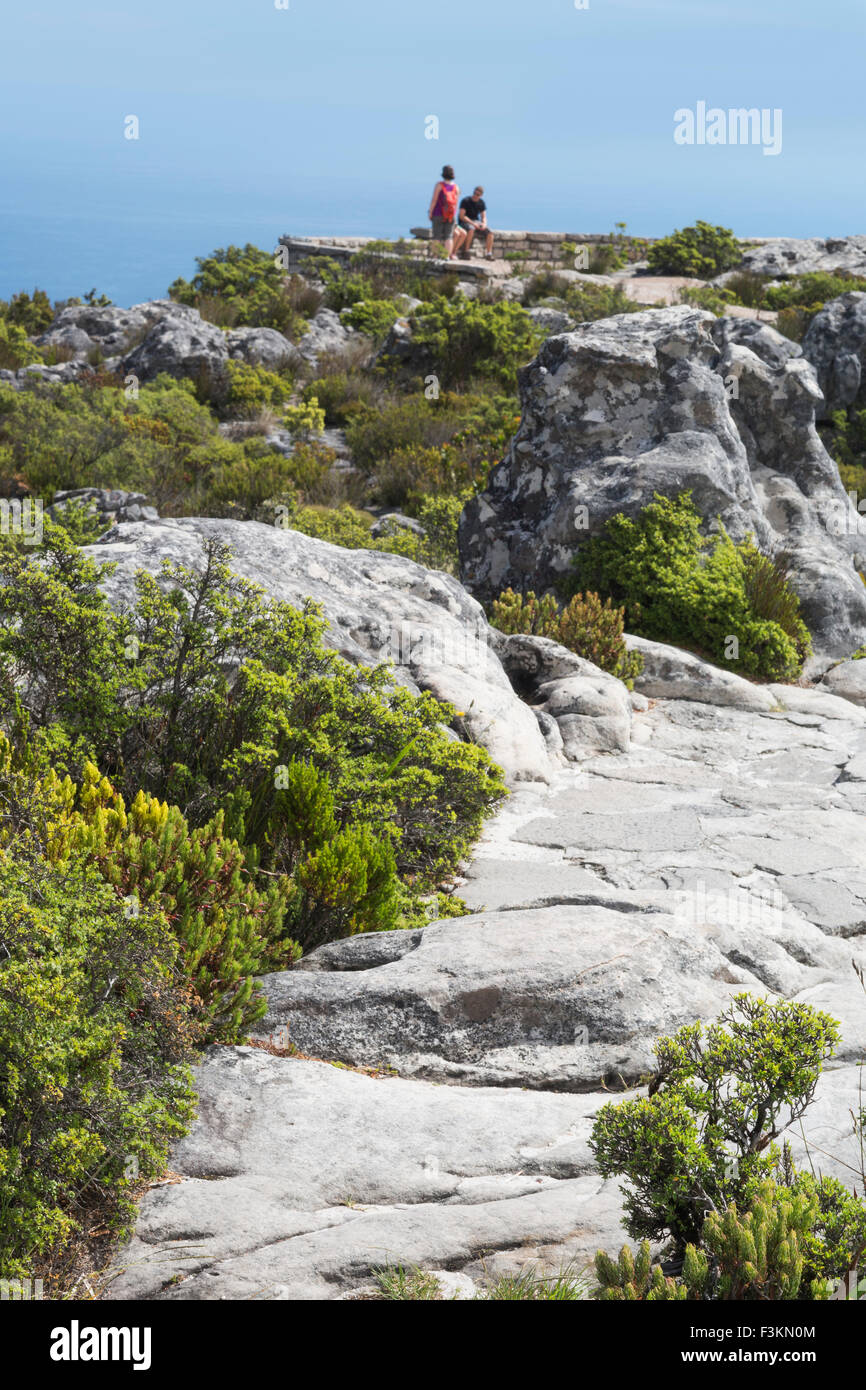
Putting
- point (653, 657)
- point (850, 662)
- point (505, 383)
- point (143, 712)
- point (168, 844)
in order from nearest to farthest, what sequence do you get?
point (168, 844) < point (143, 712) < point (653, 657) < point (850, 662) < point (505, 383)

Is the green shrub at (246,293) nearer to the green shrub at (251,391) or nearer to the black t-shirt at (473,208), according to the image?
the green shrub at (251,391)

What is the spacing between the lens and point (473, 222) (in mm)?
36938

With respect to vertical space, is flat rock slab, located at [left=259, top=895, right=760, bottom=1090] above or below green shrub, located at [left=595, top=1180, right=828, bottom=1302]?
below

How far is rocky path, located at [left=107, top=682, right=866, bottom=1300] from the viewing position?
3383mm

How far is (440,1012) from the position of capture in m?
4.62

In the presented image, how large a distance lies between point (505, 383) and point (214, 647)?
20288 mm

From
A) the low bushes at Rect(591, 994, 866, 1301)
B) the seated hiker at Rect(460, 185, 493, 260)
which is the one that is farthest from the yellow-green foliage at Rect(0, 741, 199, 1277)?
the seated hiker at Rect(460, 185, 493, 260)

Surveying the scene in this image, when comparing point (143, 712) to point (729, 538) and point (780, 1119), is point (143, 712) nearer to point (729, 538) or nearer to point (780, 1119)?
point (780, 1119)

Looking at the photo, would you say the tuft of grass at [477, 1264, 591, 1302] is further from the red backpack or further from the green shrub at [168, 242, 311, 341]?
the red backpack

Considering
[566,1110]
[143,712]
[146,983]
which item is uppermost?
[143,712]

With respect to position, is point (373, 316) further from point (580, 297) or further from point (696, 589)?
point (696, 589)

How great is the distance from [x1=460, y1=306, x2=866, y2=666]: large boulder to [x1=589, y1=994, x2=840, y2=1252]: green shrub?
9355mm

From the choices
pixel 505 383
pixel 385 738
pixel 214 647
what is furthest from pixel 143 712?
pixel 505 383
